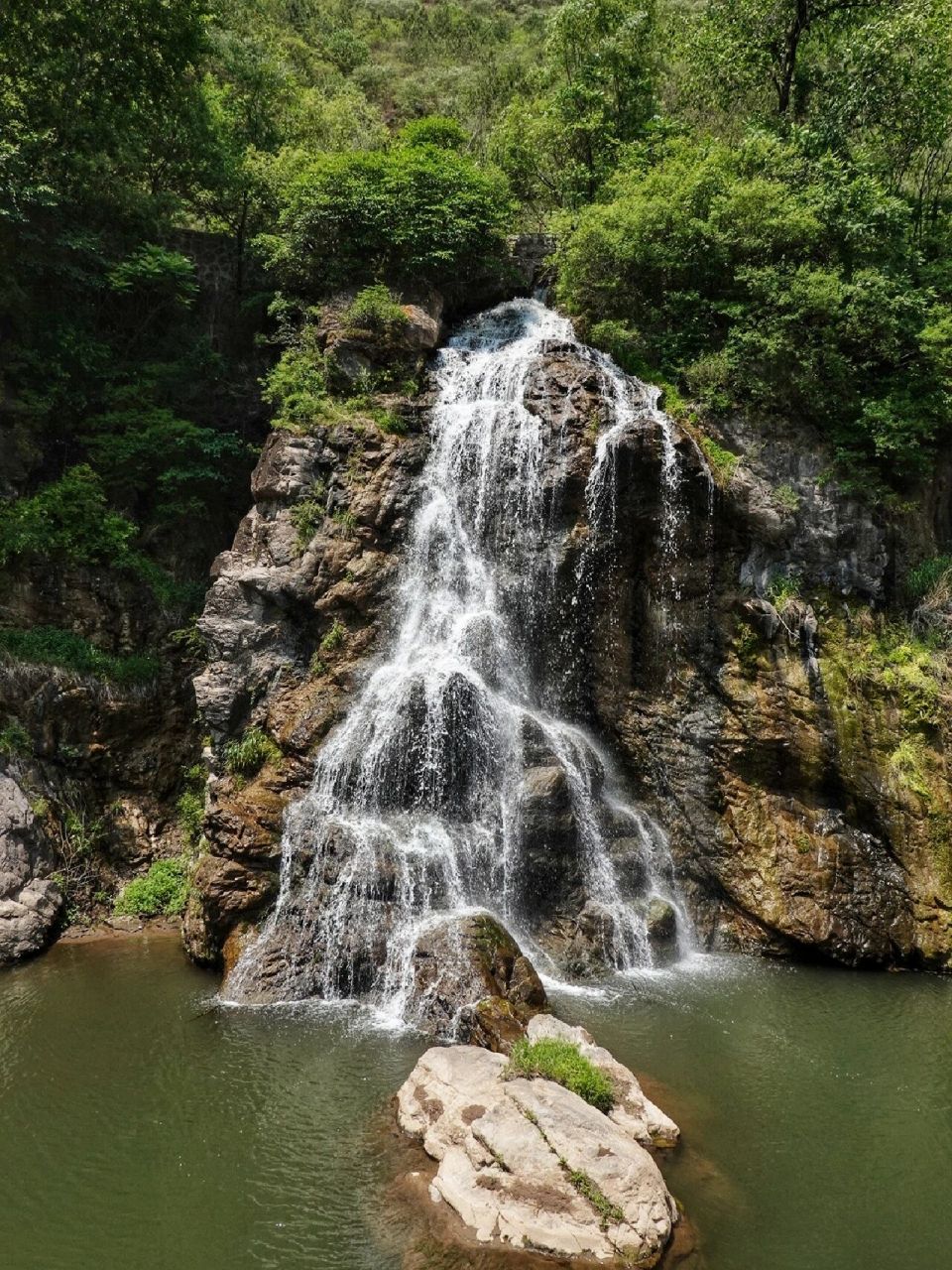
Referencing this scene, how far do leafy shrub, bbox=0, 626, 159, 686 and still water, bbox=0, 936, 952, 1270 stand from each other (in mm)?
5678

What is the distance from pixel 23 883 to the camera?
13195 mm

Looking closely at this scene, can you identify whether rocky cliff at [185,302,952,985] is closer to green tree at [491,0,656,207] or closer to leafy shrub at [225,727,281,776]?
leafy shrub at [225,727,281,776]

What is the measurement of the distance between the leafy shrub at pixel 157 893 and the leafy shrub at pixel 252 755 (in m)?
2.52

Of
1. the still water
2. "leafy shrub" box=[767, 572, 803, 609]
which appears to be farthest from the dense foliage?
the still water

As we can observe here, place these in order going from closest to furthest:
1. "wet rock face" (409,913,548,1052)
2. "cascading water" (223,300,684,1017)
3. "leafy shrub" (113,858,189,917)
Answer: "wet rock face" (409,913,548,1052), "cascading water" (223,300,684,1017), "leafy shrub" (113,858,189,917)

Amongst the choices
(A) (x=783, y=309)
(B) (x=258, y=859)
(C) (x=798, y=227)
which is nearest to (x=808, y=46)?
(C) (x=798, y=227)

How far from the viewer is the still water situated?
678 cm

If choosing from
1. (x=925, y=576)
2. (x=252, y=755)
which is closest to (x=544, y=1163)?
(x=252, y=755)

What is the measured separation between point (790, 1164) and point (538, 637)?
925 cm

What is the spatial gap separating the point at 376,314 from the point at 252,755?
10.2 metres

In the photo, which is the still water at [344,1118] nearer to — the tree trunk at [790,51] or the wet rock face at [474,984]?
the wet rock face at [474,984]

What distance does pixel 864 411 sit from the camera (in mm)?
16297

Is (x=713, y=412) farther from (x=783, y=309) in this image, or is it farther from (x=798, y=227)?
(x=798, y=227)

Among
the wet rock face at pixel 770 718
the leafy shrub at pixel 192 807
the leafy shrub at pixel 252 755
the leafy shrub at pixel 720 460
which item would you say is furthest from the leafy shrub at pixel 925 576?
the leafy shrub at pixel 192 807
